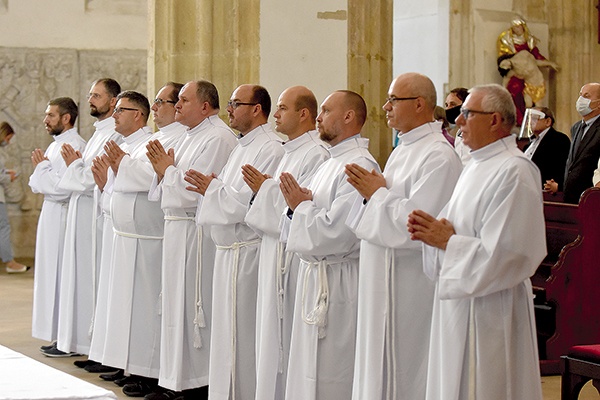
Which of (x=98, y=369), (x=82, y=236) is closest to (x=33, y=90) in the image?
(x=82, y=236)

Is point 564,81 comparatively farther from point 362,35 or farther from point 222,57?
point 222,57

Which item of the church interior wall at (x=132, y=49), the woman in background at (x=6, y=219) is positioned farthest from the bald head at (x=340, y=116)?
the woman in background at (x=6, y=219)

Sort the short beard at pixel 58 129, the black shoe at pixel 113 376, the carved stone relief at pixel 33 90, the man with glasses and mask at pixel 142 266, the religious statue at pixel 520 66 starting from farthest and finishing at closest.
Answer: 1. the carved stone relief at pixel 33 90
2. the religious statue at pixel 520 66
3. the short beard at pixel 58 129
4. the black shoe at pixel 113 376
5. the man with glasses and mask at pixel 142 266

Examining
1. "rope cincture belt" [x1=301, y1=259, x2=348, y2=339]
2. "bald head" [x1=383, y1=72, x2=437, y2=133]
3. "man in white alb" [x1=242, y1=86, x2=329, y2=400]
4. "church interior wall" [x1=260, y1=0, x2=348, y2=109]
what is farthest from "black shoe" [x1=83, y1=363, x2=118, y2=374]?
"bald head" [x1=383, y1=72, x2=437, y2=133]

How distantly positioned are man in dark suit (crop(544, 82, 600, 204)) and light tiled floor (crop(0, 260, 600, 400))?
6.61 feet

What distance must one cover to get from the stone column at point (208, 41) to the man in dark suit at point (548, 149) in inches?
102

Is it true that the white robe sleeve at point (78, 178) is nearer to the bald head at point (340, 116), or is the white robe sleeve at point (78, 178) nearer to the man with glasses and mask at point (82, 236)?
the man with glasses and mask at point (82, 236)

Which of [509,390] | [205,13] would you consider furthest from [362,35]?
[509,390]

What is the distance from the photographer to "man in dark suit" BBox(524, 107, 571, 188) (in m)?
9.88

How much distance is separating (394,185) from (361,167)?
207 mm

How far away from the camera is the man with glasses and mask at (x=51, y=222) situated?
9195 millimetres

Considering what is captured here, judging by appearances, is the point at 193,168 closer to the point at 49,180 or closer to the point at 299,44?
the point at 49,180

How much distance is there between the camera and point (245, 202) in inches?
267

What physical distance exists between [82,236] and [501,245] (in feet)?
16.4
